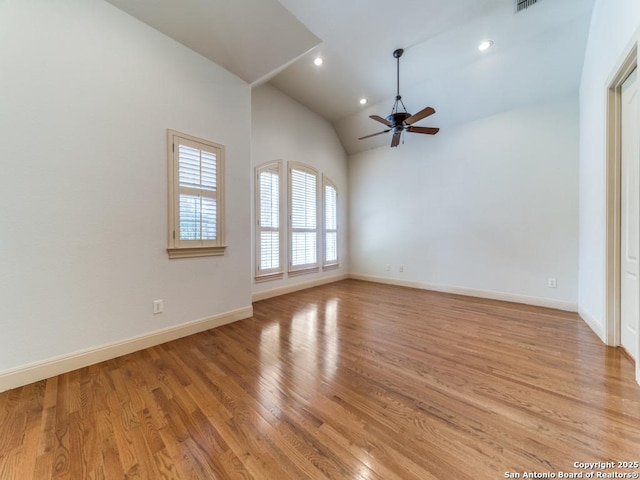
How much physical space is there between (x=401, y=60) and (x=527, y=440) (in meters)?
4.30

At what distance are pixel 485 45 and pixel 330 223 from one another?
3809 millimetres

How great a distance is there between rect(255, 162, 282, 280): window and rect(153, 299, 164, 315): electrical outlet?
5.52 ft

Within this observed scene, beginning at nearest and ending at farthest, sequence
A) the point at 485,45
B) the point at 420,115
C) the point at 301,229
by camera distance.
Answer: the point at 420,115
the point at 485,45
the point at 301,229

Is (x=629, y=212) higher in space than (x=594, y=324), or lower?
higher

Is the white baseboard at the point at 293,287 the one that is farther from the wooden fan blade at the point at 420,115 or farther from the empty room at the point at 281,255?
the wooden fan blade at the point at 420,115

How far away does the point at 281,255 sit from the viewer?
4.54 m

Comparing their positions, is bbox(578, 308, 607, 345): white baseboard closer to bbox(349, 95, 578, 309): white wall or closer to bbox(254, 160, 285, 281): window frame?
bbox(349, 95, 578, 309): white wall

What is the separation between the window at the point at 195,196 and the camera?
8.63 feet

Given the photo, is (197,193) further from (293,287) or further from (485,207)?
(485,207)

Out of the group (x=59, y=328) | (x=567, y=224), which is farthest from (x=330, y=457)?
(x=567, y=224)

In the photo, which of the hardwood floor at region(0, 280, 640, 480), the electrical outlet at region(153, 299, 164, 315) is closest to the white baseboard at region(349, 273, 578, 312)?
the hardwood floor at region(0, 280, 640, 480)

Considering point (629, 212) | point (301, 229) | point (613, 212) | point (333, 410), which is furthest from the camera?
point (301, 229)

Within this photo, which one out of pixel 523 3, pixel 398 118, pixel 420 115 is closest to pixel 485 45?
pixel 523 3

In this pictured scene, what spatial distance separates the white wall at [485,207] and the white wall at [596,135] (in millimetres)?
286
